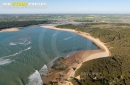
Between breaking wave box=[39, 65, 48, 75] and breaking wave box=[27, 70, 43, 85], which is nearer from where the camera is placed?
breaking wave box=[27, 70, 43, 85]

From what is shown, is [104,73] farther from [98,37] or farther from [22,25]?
[22,25]

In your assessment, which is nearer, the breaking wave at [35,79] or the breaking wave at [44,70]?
the breaking wave at [35,79]

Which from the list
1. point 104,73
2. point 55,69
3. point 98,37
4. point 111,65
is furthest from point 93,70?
point 98,37

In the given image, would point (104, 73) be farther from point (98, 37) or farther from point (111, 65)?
point (98, 37)

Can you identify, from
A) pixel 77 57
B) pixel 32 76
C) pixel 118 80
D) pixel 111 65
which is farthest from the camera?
pixel 77 57

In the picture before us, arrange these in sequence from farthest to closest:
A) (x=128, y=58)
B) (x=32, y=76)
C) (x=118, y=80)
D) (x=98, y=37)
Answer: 1. (x=98, y=37)
2. (x=128, y=58)
3. (x=32, y=76)
4. (x=118, y=80)

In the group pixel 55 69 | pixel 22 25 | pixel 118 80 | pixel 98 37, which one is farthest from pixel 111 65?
pixel 22 25

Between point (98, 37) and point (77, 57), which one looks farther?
point (98, 37)

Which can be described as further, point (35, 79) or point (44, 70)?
point (44, 70)

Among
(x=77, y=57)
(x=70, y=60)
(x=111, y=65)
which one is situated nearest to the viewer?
(x=111, y=65)
